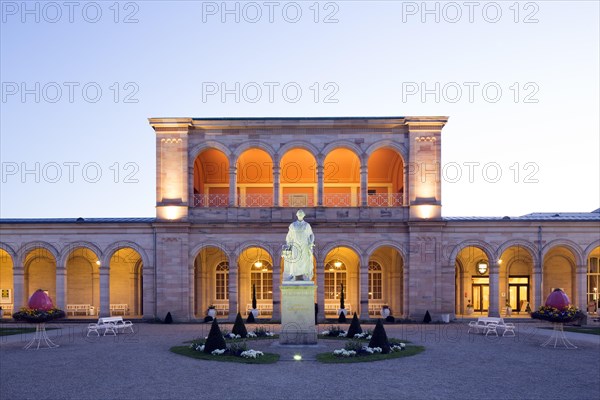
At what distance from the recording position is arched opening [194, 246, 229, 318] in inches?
1401

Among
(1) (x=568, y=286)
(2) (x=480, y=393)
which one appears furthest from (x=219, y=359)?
(1) (x=568, y=286)

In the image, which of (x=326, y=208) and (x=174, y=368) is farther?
(x=326, y=208)

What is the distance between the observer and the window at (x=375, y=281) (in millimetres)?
37219

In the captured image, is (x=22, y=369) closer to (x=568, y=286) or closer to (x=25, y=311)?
(x=25, y=311)

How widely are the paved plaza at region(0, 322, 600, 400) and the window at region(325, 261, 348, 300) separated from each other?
15275mm

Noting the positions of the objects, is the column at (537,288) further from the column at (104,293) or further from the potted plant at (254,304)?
the column at (104,293)

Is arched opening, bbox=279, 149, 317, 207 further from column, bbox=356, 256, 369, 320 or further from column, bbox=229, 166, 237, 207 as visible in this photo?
column, bbox=356, 256, 369, 320

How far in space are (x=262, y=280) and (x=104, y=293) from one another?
1027cm

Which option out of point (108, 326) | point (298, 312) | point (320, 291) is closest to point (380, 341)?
A: point (298, 312)

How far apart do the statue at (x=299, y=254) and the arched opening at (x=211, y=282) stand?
14895 mm

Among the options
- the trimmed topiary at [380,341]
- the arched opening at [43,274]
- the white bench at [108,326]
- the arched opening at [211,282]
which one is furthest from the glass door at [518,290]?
the arched opening at [43,274]

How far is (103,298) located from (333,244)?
14.4 meters

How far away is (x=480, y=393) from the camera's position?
1288cm

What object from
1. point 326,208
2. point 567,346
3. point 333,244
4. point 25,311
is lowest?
point 567,346
